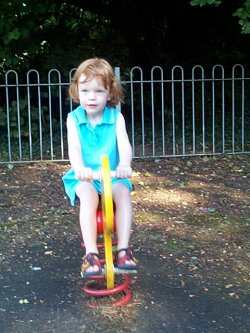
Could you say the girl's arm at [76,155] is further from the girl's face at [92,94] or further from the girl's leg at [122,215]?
the girl's leg at [122,215]

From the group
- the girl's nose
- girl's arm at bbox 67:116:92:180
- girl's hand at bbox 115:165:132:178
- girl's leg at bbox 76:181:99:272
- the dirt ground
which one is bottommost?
the dirt ground

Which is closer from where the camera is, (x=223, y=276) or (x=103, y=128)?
(x=103, y=128)

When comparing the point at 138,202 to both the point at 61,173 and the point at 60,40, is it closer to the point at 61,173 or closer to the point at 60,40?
the point at 61,173

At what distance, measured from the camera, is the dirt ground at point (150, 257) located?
3865 millimetres

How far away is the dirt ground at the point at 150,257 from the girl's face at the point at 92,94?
119 cm

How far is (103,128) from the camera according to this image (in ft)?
13.4

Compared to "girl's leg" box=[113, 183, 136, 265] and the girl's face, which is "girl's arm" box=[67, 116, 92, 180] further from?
"girl's leg" box=[113, 183, 136, 265]

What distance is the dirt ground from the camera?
3.87 metres

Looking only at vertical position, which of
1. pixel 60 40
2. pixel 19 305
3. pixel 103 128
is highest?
pixel 60 40

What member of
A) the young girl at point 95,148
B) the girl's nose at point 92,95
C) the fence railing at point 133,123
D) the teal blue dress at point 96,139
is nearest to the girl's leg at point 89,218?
the young girl at point 95,148

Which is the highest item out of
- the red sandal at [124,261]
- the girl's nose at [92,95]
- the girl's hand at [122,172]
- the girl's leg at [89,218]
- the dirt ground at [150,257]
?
the girl's nose at [92,95]

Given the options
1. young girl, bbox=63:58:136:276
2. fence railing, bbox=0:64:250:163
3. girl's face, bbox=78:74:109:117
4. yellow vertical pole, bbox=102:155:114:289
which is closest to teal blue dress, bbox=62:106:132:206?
young girl, bbox=63:58:136:276

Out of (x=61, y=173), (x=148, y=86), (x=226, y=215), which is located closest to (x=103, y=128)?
(x=226, y=215)

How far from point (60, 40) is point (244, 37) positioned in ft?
10.4
